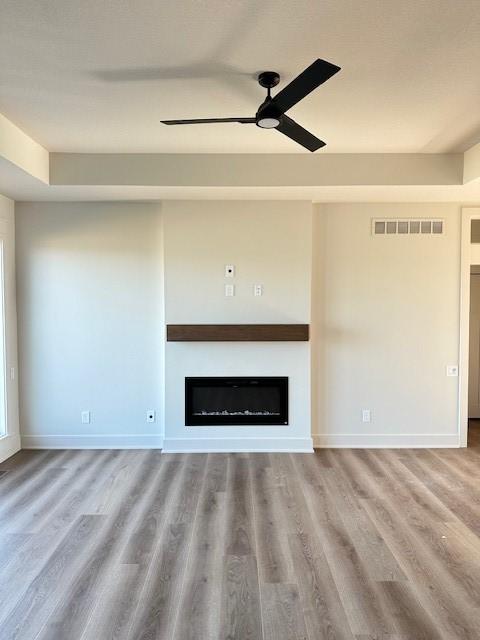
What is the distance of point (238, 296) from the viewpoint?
4000 mm

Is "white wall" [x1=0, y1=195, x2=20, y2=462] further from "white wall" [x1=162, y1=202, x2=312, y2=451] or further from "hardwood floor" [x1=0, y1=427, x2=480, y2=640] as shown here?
"white wall" [x1=162, y1=202, x2=312, y2=451]

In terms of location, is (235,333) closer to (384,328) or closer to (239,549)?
(384,328)

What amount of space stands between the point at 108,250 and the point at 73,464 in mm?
2155

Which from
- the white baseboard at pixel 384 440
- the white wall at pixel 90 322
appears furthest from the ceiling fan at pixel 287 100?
the white baseboard at pixel 384 440

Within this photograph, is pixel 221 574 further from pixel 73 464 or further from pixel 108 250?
pixel 108 250

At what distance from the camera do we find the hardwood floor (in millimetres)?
1872

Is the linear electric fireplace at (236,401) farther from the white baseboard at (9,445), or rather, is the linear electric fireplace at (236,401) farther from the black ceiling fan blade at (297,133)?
the black ceiling fan blade at (297,133)

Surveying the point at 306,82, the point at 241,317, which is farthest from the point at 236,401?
the point at 306,82

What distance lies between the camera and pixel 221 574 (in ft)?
7.21

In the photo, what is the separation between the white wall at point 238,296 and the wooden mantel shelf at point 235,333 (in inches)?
3.5

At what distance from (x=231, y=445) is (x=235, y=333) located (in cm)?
116

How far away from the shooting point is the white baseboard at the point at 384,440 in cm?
418

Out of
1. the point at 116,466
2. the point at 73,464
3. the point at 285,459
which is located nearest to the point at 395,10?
the point at 285,459

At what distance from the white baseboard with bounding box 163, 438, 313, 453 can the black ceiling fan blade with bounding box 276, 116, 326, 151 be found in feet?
9.28
